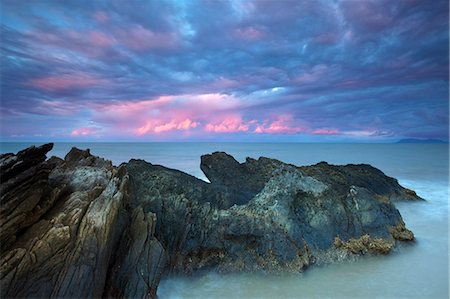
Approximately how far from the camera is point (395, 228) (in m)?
14.9

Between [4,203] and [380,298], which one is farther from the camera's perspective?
[380,298]

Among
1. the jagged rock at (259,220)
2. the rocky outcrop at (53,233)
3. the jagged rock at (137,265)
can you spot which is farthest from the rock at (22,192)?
the jagged rock at (259,220)

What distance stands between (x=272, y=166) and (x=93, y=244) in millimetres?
15403

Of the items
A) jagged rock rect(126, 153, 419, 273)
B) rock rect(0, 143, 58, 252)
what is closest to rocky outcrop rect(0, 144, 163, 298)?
rock rect(0, 143, 58, 252)

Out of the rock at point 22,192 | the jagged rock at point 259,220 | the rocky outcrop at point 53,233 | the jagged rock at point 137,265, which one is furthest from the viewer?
the jagged rock at point 259,220

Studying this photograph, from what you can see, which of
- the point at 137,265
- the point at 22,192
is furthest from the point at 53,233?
the point at 137,265

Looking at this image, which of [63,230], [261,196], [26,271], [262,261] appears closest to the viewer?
[26,271]

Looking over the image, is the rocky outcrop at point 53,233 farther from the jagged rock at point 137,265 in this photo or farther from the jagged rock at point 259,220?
the jagged rock at point 259,220

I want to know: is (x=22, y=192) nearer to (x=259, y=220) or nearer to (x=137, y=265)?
(x=137, y=265)

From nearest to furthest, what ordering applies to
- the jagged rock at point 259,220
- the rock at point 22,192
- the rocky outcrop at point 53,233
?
the rocky outcrop at point 53,233
the rock at point 22,192
the jagged rock at point 259,220

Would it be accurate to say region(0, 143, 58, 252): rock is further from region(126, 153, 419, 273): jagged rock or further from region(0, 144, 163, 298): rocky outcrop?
region(126, 153, 419, 273): jagged rock

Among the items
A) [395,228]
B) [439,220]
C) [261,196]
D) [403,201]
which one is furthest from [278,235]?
[403,201]

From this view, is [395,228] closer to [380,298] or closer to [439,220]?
[380,298]

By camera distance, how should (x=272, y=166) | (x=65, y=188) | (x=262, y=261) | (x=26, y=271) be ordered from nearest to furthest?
(x=26, y=271) < (x=65, y=188) < (x=262, y=261) < (x=272, y=166)
